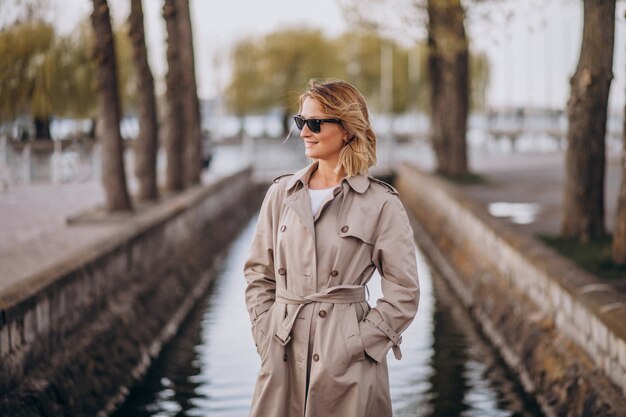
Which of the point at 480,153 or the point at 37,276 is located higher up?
the point at 37,276

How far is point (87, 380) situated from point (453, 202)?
12.1 metres

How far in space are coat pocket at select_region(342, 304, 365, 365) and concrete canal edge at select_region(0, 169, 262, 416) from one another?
3.62m

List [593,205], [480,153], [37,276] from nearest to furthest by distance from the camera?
1. [37,276]
2. [593,205]
3. [480,153]

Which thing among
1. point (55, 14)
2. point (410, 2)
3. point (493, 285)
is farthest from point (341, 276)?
point (55, 14)

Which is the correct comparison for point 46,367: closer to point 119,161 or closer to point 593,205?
point 593,205

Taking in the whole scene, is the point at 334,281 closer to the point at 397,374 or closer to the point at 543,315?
the point at 543,315

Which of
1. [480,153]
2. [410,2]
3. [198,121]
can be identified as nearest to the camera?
[198,121]

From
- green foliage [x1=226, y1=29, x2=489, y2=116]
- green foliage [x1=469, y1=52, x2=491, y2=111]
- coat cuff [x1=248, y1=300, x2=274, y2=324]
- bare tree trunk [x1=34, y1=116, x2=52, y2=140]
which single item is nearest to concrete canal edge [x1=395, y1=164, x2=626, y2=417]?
coat cuff [x1=248, y1=300, x2=274, y2=324]

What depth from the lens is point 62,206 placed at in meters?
21.9

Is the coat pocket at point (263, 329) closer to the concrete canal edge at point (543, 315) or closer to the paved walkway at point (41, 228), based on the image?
the concrete canal edge at point (543, 315)

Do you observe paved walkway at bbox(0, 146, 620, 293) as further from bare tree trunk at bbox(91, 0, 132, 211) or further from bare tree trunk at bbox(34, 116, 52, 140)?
bare tree trunk at bbox(34, 116, 52, 140)

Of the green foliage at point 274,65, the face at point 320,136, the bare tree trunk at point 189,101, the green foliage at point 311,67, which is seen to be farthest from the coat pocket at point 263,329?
the green foliage at point 274,65

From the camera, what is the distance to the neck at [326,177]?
533 cm

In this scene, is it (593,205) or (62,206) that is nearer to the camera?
(593,205)
